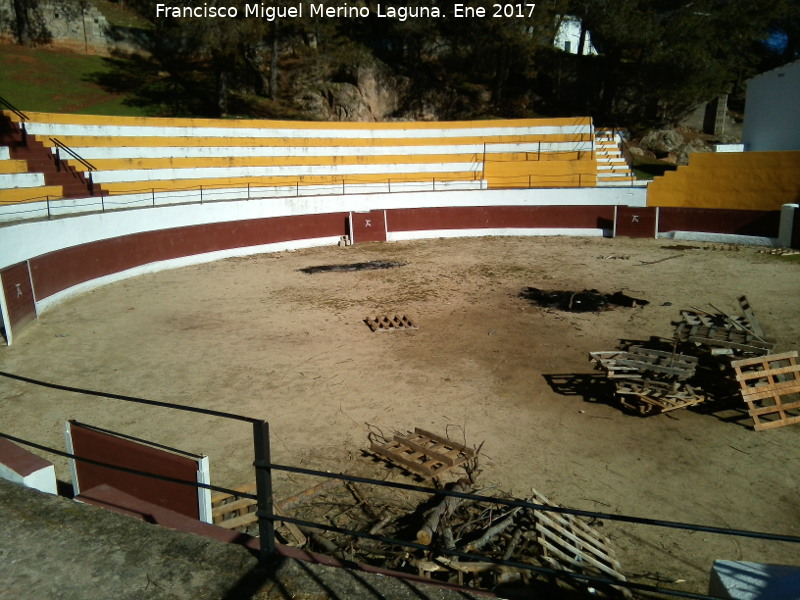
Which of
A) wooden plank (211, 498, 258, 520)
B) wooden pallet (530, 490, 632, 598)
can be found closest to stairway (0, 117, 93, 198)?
wooden plank (211, 498, 258, 520)

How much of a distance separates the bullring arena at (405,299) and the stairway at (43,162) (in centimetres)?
46

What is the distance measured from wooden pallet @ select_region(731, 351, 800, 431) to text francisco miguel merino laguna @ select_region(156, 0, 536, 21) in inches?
1141

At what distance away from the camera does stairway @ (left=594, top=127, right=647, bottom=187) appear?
29.1 meters

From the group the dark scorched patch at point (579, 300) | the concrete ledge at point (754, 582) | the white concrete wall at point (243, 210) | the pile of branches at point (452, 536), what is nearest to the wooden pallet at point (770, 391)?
the pile of branches at point (452, 536)

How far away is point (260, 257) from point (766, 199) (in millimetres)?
18079

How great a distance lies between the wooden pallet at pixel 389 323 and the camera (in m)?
12.5

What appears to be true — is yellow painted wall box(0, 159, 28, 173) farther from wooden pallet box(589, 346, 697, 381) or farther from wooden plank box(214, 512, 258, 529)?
wooden pallet box(589, 346, 697, 381)

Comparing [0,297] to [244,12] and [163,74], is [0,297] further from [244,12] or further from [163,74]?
[163,74]

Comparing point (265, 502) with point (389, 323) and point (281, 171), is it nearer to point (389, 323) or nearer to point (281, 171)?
point (389, 323)

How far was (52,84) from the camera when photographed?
96.5 feet

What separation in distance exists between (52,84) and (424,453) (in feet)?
99.7

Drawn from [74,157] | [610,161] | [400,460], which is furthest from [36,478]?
[610,161]

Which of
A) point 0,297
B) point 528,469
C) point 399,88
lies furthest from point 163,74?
point 528,469

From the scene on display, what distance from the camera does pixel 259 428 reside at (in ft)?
9.86
